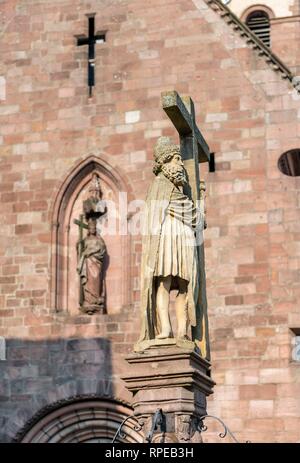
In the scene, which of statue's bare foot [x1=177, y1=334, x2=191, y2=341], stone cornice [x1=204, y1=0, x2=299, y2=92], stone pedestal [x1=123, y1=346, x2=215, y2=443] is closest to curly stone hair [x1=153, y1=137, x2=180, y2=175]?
statue's bare foot [x1=177, y1=334, x2=191, y2=341]

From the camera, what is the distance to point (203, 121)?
17.5 meters

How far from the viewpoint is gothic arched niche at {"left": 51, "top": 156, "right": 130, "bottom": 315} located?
17484 mm

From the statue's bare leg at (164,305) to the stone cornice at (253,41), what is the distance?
26.7 ft

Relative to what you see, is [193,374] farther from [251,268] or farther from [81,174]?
[81,174]

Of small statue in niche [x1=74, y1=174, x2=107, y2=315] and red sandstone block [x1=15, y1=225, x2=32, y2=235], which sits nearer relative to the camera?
small statue in niche [x1=74, y1=174, x2=107, y2=315]

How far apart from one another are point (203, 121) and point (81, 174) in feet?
7.30

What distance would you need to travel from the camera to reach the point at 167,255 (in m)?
9.89

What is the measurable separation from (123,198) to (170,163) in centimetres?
739

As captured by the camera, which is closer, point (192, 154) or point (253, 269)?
point (192, 154)

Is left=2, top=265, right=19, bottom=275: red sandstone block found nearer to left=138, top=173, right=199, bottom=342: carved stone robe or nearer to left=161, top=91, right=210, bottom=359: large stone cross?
left=161, top=91, right=210, bottom=359: large stone cross

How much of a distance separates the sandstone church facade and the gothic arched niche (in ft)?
0.08

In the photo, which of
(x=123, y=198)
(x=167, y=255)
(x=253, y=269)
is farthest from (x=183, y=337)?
(x=123, y=198)

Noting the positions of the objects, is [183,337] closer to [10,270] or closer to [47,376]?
[47,376]
